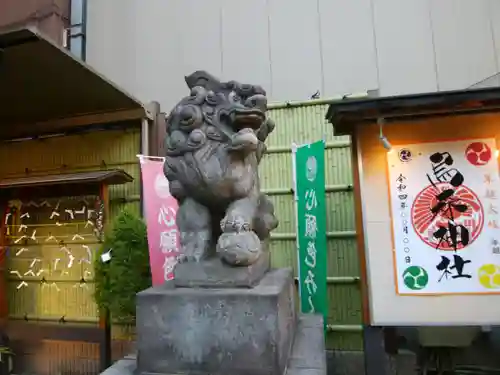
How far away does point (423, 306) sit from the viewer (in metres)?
3.64

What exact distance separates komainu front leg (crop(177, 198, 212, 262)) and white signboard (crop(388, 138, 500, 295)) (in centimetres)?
195

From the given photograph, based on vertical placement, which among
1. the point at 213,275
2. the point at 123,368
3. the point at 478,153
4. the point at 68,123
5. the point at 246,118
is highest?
the point at 68,123

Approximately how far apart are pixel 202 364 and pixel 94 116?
4778 millimetres

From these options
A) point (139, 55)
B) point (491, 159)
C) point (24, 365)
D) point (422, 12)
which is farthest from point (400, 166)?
point (24, 365)

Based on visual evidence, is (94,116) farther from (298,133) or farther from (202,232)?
(202,232)

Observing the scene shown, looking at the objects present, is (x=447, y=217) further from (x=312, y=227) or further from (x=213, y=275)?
(x=213, y=275)

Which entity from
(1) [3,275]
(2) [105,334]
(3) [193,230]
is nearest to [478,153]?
(3) [193,230]

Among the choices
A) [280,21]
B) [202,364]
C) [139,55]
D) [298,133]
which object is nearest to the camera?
[202,364]

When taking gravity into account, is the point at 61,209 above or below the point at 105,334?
above

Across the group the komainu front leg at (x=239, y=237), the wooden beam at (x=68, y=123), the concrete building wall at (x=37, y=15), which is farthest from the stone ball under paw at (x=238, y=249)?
the concrete building wall at (x=37, y=15)

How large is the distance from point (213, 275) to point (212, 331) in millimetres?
357

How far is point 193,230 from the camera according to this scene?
2.80 m

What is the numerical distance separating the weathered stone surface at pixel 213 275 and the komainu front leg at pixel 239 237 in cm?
5

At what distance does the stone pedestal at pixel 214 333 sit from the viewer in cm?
232
